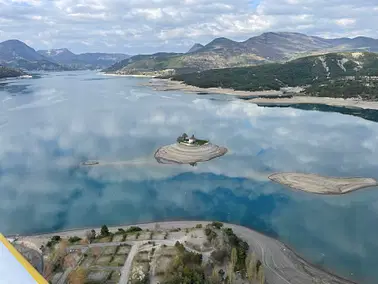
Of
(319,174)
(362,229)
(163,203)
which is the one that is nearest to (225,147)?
(319,174)

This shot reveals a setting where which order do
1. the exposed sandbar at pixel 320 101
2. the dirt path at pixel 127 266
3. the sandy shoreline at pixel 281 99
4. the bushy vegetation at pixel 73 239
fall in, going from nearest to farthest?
the dirt path at pixel 127 266
the bushy vegetation at pixel 73 239
the exposed sandbar at pixel 320 101
the sandy shoreline at pixel 281 99

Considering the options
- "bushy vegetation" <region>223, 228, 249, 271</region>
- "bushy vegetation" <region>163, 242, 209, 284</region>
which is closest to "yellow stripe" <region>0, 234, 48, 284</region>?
"bushy vegetation" <region>163, 242, 209, 284</region>

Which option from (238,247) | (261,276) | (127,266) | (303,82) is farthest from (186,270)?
(303,82)

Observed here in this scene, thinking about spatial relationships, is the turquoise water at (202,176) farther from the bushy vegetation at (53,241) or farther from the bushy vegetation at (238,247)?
the bushy vegetation at (238,247)

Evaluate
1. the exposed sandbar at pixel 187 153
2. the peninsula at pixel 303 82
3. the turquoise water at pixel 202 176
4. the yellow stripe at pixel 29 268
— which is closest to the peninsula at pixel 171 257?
the turquoise water at pixel 202 176

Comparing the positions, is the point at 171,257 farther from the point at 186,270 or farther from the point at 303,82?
the point at 303,82

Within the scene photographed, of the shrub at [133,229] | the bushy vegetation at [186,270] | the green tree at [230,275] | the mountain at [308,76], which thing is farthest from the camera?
→ the mountain at [308,76]

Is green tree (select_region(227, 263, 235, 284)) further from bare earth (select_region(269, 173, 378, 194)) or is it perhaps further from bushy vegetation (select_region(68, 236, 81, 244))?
bare earth (select_region(269, 173, 378, 194))
